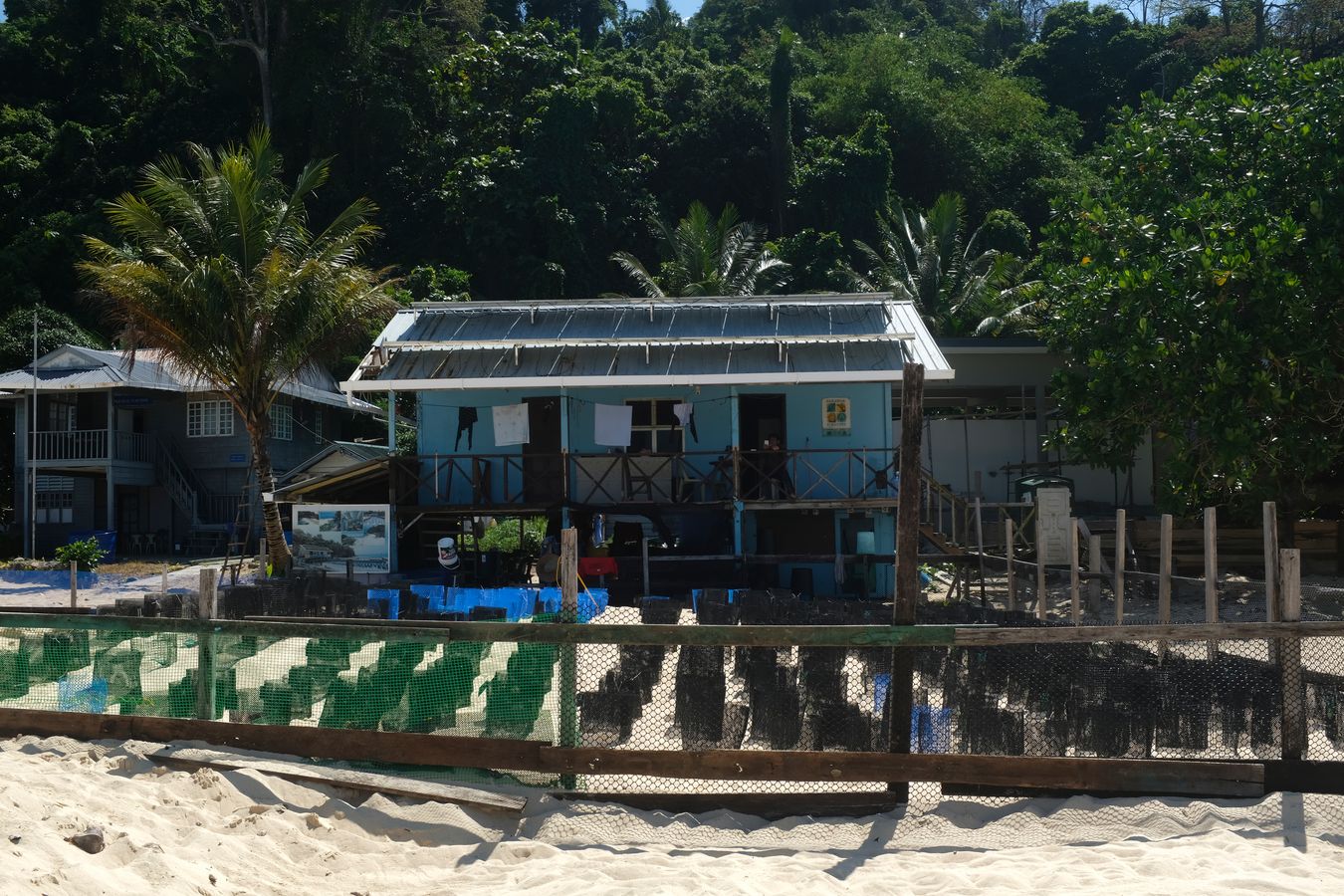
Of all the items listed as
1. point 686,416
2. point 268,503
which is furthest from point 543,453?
point 268,503

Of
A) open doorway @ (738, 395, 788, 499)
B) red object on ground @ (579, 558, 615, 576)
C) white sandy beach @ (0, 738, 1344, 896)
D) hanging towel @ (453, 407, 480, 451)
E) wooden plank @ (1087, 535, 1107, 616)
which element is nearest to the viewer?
white sandy beach @ (0, 738, 1344, 896)

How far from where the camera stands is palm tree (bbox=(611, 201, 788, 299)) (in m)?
31.9

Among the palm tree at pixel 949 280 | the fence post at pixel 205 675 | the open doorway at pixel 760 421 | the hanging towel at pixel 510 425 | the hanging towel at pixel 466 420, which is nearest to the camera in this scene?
the fence post at pixel 205 675

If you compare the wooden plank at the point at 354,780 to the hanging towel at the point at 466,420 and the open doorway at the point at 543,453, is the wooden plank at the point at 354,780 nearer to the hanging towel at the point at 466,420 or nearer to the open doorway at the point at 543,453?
the open doorway at the point at 543,453

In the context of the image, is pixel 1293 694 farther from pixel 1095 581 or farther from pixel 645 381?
pixel 645 381

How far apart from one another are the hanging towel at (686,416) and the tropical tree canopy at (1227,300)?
6.31 meters

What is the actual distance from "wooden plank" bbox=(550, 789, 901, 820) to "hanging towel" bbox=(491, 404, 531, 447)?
14.7 m

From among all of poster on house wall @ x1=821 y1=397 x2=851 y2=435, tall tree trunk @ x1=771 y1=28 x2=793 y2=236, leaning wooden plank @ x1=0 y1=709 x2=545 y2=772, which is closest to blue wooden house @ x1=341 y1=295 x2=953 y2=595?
poster on house wall @ x1=821 y1=397 x2=851 y2=435

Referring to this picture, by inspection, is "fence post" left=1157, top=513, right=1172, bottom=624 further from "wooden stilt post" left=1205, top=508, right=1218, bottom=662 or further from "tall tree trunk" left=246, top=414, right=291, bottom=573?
"tall tree trunk" left=246, top=414, right=291, bottom=573

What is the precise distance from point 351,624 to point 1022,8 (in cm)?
6894

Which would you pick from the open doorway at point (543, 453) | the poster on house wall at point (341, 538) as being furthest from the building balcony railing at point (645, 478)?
the poster on house wall at point (341, 538)

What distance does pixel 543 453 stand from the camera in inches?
806

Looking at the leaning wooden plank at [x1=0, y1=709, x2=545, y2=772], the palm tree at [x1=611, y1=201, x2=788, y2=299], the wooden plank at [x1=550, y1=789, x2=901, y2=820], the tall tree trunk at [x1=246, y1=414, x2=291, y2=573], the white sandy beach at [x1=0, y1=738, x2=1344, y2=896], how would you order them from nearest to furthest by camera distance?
the white sandy beach at [x1=0, y1=738, x2=1344, y2=896] < the wooden plank at [x1=550, y1=789, x2=901, y2=820] < the leaning wooden plank at [x1=0, y1=709, x2=545, y2=772] < the tall tree trunk at [x1=246, y1=414, x2=291, y2=573] < the palm tree at [x1=611, y1=201, x2=788, y2=299]

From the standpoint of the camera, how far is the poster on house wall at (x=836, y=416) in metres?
21.3
